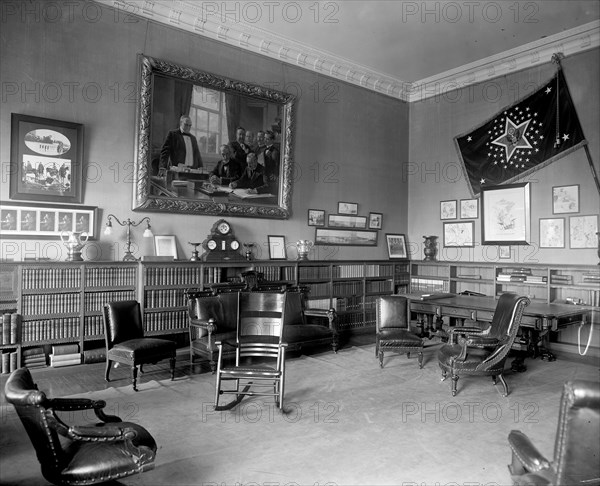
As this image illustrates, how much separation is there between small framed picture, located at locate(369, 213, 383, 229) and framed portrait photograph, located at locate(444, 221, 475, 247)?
1.21 meters

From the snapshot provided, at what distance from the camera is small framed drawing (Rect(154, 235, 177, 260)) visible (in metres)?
6.18

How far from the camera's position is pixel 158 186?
619 centimetres

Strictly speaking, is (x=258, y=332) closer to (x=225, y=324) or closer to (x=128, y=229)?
(x=225, y=324)

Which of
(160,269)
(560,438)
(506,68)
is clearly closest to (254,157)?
(160,269)

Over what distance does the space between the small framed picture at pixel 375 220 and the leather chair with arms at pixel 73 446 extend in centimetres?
672

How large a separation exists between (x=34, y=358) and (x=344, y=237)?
5.15 metres

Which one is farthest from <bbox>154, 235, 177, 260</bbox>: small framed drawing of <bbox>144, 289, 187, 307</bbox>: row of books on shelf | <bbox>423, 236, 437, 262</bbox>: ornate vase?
<bbox>423, 236, 437, 262</bbox>: ornate vase

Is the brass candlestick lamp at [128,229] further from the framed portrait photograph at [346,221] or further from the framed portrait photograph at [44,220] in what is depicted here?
the framed portrait photograph at [346,221]

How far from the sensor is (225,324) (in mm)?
6105

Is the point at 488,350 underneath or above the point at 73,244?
underneath

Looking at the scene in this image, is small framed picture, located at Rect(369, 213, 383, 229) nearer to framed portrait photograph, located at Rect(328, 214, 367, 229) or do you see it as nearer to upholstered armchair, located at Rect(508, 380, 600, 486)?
framed portrait photograph, located at Rect(328, 214, 367, 229)

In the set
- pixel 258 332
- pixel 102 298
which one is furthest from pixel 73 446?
pixel 102 298

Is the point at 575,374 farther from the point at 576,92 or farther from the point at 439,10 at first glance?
the point at 439,10

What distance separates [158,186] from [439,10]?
4.64 m
